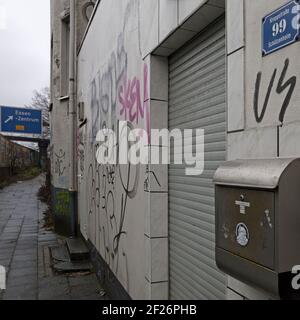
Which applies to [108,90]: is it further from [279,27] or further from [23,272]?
[279,27]

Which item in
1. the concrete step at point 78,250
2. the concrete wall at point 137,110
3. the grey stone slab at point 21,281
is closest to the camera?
the concrete wall at point 137,110

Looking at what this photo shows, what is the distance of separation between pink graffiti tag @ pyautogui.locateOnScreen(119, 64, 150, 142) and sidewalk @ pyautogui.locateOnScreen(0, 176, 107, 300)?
8.21ft

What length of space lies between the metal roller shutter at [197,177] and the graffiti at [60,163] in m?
6.10

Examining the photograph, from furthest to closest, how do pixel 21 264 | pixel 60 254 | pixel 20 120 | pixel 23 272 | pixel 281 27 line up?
pixel 20 120 < pixel 60 254 < pixel 21 264 < pixel 23 272 < pixel 281 27

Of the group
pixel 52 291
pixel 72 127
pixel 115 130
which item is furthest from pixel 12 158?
pixel 115 130

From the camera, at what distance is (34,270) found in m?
6.04

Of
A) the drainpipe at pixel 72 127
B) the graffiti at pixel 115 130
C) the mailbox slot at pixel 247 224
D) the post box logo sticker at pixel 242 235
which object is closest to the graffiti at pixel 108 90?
the graffiti at pixel 115 130

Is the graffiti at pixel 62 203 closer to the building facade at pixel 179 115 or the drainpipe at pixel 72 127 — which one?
the drainpipe at pixel 72 127

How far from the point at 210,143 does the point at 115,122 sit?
2.21m

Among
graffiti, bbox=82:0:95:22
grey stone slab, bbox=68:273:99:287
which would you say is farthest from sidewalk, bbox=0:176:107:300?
graffiti, bbox=82:0:95:22

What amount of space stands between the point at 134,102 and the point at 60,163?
5742mm

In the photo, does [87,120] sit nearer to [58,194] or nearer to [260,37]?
[58,194]

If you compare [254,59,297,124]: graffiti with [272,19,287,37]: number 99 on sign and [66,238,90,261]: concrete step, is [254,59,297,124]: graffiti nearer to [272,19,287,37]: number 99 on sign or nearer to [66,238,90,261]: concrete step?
[272,19,287,37]: number 99 on sign

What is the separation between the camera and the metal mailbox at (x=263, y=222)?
4.83ft
